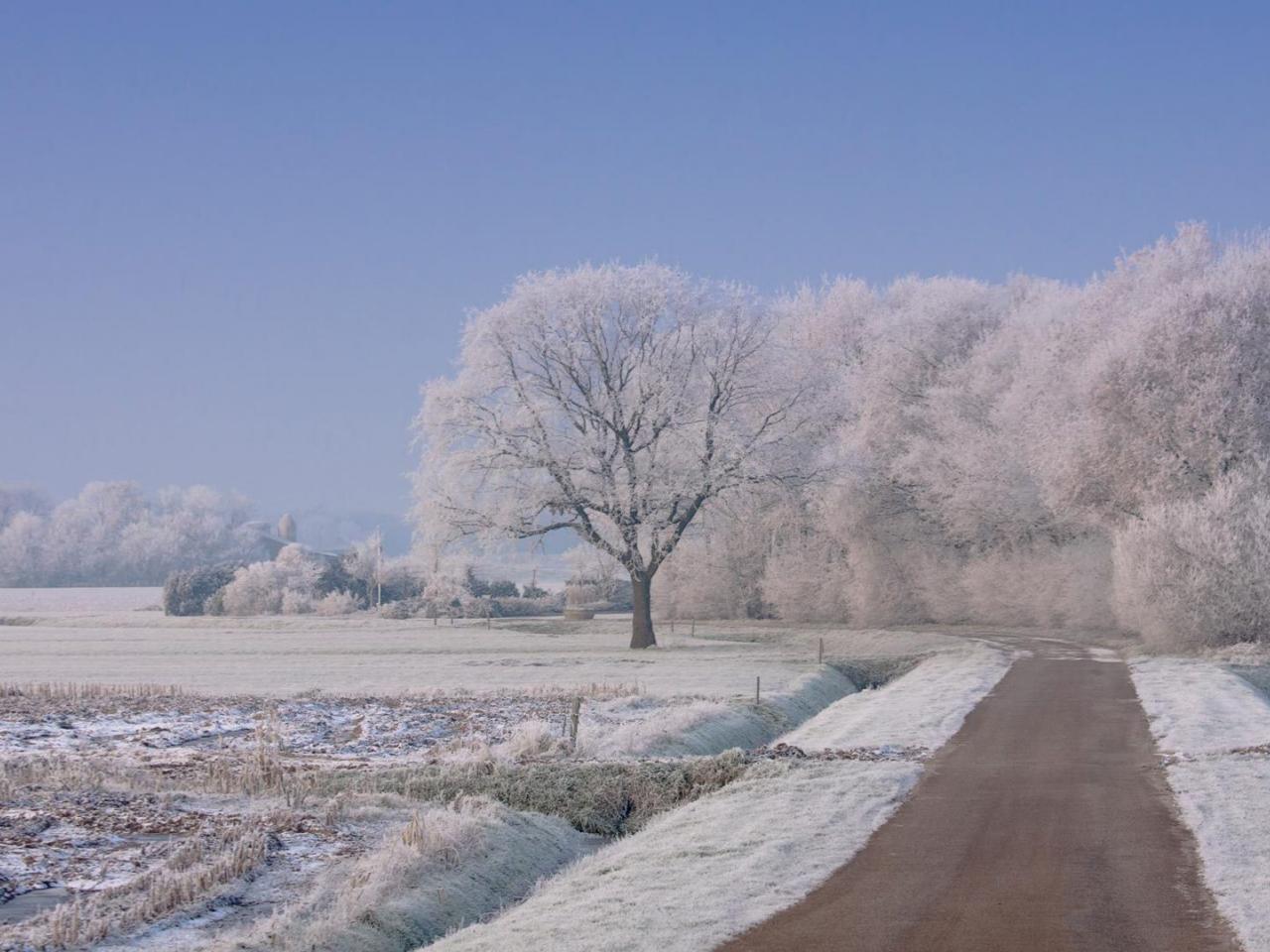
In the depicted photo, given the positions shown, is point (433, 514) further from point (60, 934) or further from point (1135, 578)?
point (60, 934)

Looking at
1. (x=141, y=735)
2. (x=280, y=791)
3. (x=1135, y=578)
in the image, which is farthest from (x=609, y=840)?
(x=1135, y=578)

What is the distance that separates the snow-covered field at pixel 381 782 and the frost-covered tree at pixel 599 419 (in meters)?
7.66

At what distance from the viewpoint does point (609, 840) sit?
18.9m

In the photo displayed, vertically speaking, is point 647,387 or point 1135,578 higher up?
point 647,387

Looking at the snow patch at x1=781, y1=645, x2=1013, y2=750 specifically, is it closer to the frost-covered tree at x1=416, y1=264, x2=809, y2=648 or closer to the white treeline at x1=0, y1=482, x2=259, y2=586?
the frost-covered tree at x1=416, y1=264, x2=809, y2=648

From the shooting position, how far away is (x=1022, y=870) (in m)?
14.3

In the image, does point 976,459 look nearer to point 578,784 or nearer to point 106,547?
point 578,784

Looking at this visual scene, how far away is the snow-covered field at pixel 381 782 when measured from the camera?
1348 cm

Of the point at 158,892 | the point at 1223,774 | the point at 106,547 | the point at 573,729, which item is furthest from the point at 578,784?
the point at 106,547

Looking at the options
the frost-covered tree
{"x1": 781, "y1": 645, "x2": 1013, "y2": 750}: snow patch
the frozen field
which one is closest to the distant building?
the frozen field

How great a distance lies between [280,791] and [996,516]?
148ft

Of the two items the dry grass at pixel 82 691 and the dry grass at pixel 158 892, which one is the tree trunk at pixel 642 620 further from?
the dry grass at pixel 158 892

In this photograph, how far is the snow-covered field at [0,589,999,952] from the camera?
13477mm

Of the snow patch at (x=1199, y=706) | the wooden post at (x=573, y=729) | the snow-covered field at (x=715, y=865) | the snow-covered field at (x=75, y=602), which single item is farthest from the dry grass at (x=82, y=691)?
the snow-covered field at (x=75, y=602)
